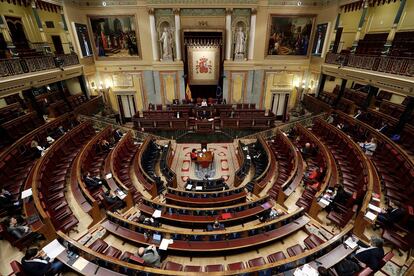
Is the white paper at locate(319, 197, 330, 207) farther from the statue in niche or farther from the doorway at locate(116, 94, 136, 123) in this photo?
the doorway at locate(116, 94, 136, 123)

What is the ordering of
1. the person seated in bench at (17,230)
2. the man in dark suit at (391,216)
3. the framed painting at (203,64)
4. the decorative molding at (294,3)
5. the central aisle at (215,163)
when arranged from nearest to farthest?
1. the person seated in bench at (17,230)
2. the man in dark suit at (391,216)
3. the central aisle at (215,163)
4. the decorative molding at (294,3)
5. the framed painting at (203,64)

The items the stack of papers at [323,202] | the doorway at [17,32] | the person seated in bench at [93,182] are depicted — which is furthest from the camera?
the doorway at [17,32]

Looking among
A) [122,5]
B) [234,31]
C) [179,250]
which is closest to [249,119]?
[234,31]

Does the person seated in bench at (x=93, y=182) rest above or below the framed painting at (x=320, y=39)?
below

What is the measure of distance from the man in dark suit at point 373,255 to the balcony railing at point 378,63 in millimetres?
7806

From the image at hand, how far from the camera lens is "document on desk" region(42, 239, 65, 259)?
4.69 m

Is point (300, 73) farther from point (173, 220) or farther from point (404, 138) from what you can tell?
point (173, 220)

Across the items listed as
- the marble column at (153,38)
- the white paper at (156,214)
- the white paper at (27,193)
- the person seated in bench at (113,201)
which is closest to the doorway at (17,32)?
the marble column at (153,38)

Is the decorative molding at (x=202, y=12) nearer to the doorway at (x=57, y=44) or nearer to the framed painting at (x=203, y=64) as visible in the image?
the framed painting at (x=203, y=64)

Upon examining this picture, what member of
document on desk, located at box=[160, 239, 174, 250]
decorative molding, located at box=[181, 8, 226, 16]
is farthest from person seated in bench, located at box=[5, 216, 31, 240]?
decorative molding, located at box=[181, 8, 226, 16]

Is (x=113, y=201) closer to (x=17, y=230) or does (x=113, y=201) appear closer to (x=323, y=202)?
(x=17, y=230)

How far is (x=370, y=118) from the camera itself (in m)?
11.2

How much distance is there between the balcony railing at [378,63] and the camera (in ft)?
28.4

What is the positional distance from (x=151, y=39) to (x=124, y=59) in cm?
243
